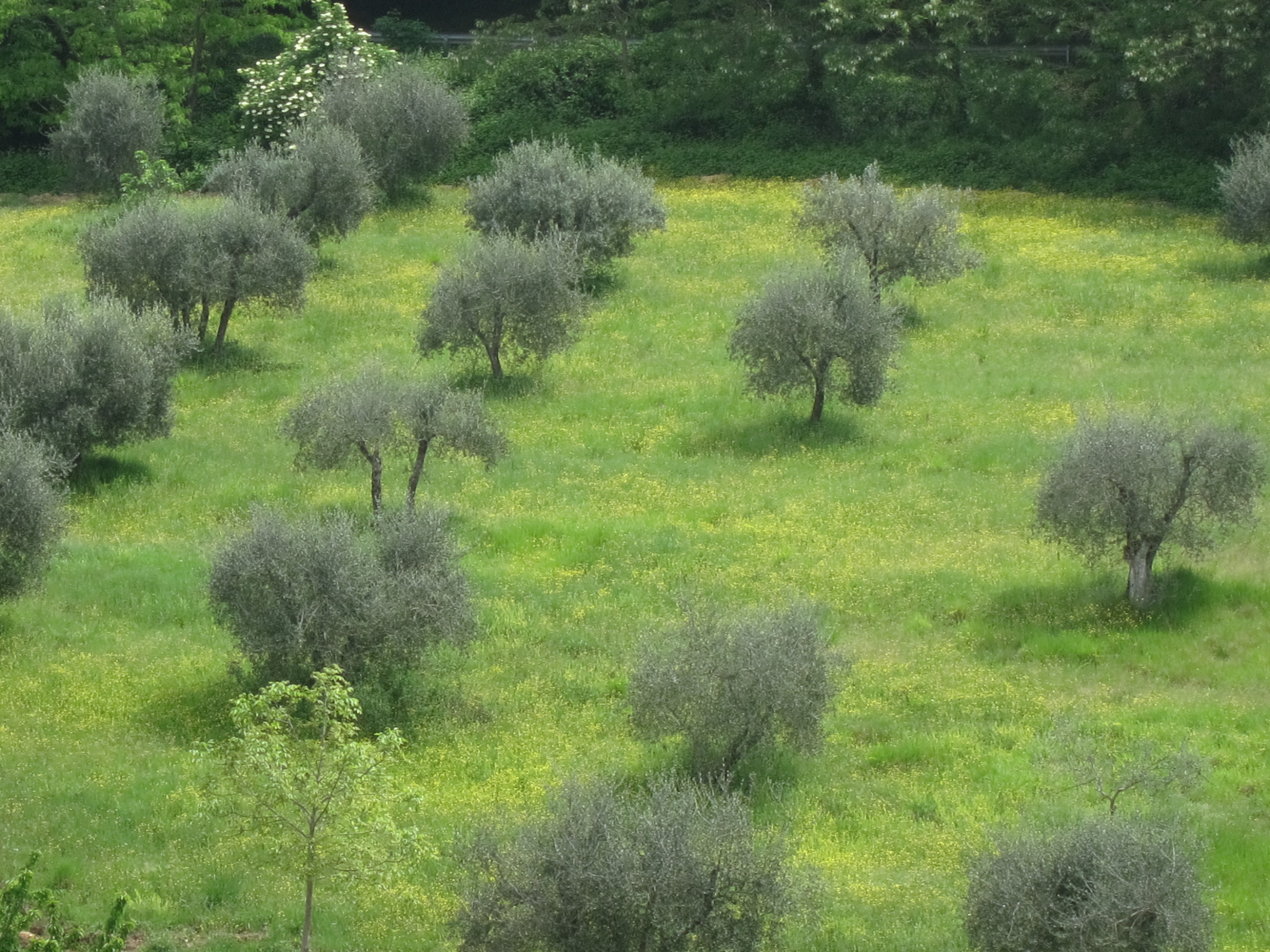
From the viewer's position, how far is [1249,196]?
4034cm

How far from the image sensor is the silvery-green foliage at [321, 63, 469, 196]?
46719 mm

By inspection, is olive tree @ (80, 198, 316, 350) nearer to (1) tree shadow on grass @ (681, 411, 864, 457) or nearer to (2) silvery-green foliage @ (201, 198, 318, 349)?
(2) silvery-green foliage @ (201, 198, 318, 349)

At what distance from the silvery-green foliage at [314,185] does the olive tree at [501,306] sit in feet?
22.8

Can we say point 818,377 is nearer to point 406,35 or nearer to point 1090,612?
point 1090,612

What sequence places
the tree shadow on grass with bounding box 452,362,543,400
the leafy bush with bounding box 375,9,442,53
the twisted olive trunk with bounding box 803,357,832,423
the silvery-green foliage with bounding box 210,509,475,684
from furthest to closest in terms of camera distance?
the leafy bush with bounding box 375,9,442,53
the tree shadow on grass with bounding box 452,362,543,400
the twisted olive trunk with bounding box 803,357,832,423
the silvery-green foliage with bounding box 210,509,475,684

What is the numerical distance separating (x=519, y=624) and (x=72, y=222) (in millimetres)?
24970

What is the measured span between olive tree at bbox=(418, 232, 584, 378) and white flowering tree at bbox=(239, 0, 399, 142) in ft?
48.6

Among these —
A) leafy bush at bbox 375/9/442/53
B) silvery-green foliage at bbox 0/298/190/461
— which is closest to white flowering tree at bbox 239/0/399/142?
leafy bush at bbox 375/9/442/53

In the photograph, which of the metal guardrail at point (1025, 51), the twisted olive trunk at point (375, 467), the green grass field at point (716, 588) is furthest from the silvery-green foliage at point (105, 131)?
the twisted olive trunk at point (375, 467)

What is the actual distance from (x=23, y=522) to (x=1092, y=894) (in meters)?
14.7

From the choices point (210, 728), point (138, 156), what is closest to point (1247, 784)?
point (210, 728)

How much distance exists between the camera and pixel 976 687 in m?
23.4

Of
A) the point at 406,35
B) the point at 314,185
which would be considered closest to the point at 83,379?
the point at 314,185

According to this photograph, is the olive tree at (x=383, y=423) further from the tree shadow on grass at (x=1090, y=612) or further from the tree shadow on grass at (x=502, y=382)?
the tree shadow on grass at (x=1090, y=612)
